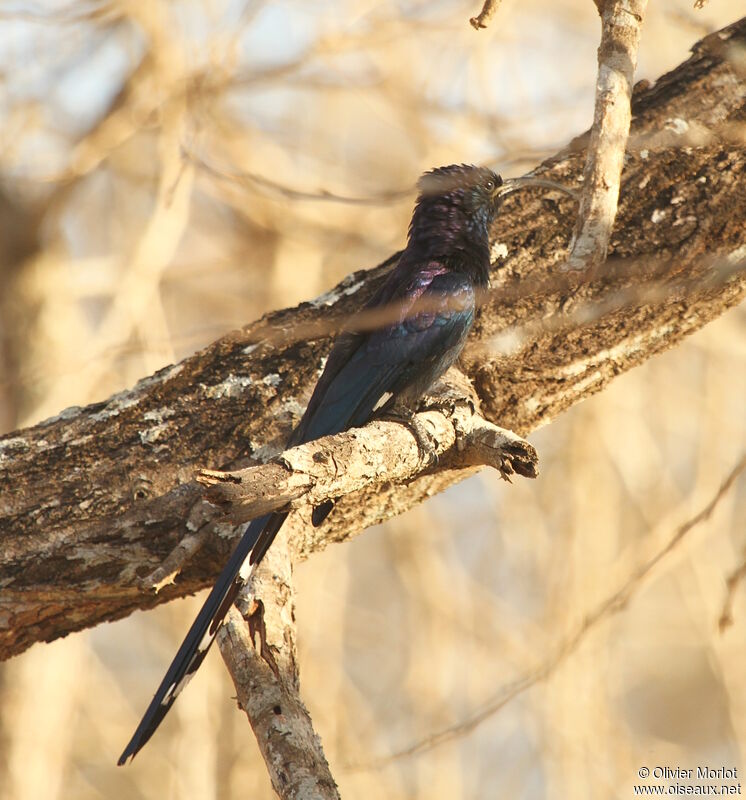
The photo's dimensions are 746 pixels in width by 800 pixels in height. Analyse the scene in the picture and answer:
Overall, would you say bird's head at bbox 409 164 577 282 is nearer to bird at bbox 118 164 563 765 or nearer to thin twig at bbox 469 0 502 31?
bird at bbox 118 164 563 765

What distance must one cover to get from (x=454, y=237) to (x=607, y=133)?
29.0 inches

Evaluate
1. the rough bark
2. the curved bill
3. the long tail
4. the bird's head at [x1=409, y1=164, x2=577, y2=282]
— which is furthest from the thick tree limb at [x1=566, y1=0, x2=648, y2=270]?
the long tail

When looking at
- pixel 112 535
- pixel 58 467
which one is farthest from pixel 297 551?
pixel 58 467

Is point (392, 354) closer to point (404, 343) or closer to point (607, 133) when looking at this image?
point (404, 343)

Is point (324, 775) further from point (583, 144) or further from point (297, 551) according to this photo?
point (583, 144)

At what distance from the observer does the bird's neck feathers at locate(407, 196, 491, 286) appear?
3049 millimetres

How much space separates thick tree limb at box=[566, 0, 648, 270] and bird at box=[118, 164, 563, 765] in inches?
12.3

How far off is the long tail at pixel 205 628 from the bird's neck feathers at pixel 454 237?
3.67 feet

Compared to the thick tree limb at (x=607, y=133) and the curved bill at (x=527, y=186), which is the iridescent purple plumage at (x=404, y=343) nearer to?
the curved bill at (x=527, y=186)

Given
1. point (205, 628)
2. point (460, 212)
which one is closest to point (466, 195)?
point (460, 212)

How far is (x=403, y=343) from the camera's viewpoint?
2887 mm

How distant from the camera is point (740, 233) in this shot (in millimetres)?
2756

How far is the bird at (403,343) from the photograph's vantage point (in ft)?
7.69

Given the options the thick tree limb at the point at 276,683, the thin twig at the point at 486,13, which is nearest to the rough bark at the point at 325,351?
the thick tree limb at the point at 276,683
